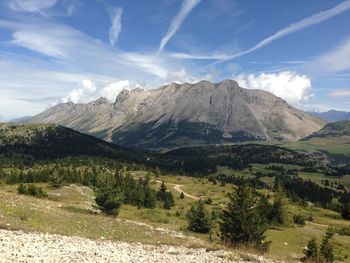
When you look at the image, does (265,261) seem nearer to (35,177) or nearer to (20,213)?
(20,213)

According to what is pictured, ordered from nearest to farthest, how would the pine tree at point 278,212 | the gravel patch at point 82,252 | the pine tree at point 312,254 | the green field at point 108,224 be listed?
the gravel patch at point 82,252
the pine tree at point 312,254
the green field at point 108,224
the pine tree at point 278,212

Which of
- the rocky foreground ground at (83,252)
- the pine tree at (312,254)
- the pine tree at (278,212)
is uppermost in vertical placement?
the rocky foreground ground at (83,252)

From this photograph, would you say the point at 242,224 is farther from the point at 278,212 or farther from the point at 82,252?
→ the point at 278,212

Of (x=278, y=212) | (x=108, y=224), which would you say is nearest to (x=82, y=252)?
(x=108, y=224)

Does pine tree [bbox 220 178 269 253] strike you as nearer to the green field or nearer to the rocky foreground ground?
the green field

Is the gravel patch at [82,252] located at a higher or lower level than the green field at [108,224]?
higher

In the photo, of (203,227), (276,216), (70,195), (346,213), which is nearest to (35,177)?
(70,195)

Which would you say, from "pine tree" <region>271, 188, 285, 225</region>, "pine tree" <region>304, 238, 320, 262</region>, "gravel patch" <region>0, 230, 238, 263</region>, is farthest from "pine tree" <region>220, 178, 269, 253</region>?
"pine tree" <region>271, 188, 285, 225</region>

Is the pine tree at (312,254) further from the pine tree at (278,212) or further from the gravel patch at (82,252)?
the pine tree at (278,212)

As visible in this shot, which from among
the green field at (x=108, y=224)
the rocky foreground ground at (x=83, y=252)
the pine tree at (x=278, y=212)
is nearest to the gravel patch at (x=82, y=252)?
the rocky foreground ground at (x=83, y=252)

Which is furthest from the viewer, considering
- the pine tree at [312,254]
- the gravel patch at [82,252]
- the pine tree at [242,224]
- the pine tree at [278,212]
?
the pine tree at [278,212]

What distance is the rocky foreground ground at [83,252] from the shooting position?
2017 cm

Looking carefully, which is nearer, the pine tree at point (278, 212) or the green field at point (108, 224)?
the green field at point (108, 224)

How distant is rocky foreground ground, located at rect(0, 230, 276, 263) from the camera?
20.2 meters
